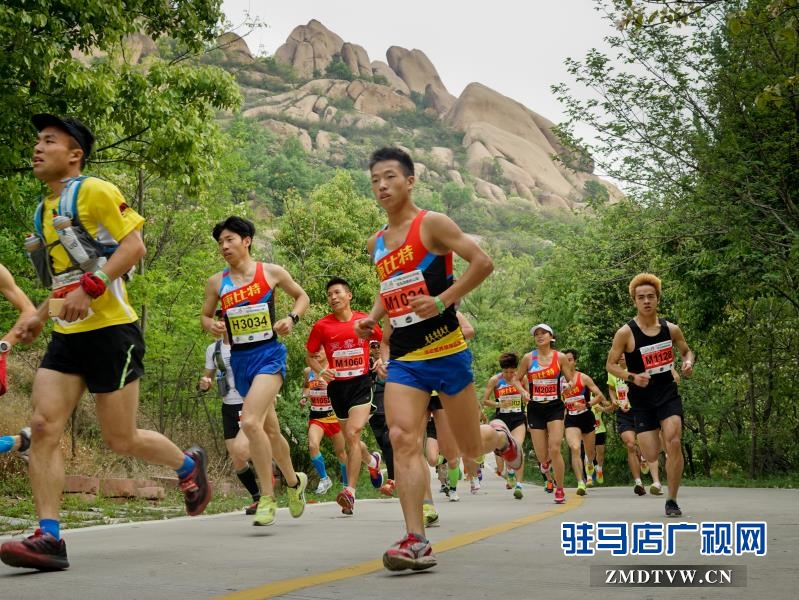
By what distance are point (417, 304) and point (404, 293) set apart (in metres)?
Result: 0.30

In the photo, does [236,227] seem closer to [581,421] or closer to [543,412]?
[543,412]

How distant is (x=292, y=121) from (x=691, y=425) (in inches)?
→ 5877

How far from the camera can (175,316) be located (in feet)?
74.5

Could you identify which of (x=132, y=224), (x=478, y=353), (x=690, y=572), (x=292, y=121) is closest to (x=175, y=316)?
(x=132, y=224)

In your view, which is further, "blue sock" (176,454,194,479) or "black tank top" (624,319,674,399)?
"black tank top" (624,319,674,399)

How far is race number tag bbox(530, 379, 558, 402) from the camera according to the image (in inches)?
623

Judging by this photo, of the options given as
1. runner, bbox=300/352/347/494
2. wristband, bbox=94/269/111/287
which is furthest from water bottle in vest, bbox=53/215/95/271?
runner, bbox=300/352/347/494

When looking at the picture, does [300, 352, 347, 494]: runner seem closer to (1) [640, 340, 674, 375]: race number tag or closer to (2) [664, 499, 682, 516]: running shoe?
(2) [664, 499, 682, 516]: running shoe

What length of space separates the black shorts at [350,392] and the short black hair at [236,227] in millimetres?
3561

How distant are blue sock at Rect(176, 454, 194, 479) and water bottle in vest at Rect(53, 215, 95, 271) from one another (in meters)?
1.53

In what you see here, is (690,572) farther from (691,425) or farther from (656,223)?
(691,425)

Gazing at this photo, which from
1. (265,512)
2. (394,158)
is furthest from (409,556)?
(265,512)

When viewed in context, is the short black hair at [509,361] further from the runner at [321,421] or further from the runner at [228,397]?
the runner at [228,397]

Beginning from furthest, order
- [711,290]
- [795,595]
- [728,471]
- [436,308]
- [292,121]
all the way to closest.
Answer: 1. [292,121]
2. [728,471]
3. [711,290]
4. [436,308]
5. [795,595]
